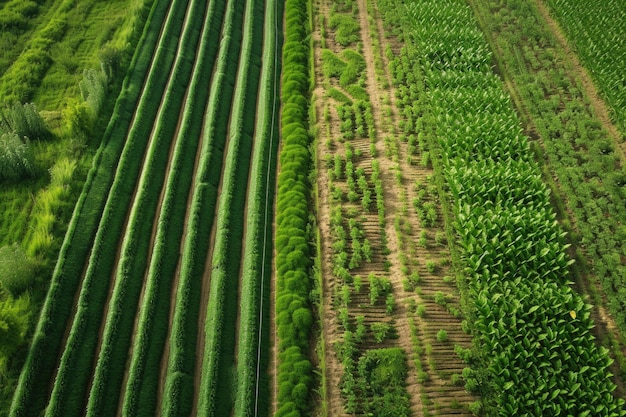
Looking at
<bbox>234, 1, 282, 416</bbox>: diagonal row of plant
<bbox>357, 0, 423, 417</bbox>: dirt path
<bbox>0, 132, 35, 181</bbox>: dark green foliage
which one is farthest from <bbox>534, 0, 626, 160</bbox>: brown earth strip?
<bbox>0, 132, 35, 181</bbox>: dark green foliage

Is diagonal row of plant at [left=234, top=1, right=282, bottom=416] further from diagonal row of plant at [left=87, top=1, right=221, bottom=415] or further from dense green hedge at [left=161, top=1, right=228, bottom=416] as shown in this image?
diagonal row of plant at [left=87, top=1, right=221, bottom=415]

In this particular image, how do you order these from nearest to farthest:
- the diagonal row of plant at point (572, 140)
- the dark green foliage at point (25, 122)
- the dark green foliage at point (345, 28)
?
the diagonal row of plant at point (572, 140) < the dark green foliage at point (25, 122) < the dark green foliage at point (345, 28)

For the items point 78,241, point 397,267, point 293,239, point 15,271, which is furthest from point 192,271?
point 397,267

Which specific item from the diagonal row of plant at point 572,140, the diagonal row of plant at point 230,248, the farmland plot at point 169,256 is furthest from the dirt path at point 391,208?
the diagonal row of plant at point 572,140

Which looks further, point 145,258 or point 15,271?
point 145,258

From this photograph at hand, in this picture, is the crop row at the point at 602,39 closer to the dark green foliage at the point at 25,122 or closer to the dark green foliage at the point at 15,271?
the dark green foliage at the point at 15,271

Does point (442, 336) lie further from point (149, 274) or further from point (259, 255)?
point (149, 274)
